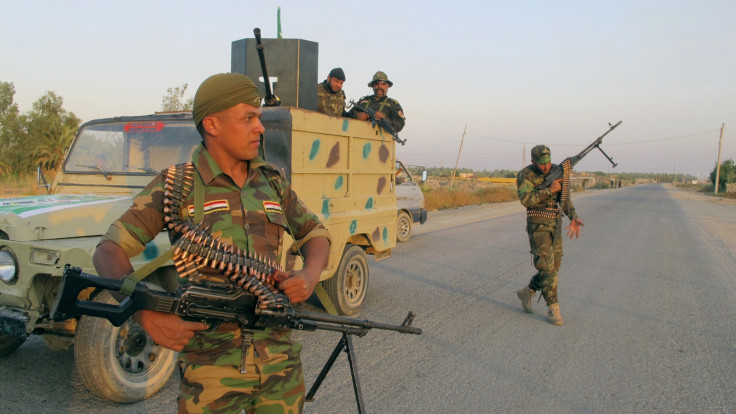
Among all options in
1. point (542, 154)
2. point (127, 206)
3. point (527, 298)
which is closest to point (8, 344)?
point (127, 206)

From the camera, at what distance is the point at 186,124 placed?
455 cm

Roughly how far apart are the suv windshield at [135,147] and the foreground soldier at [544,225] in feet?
11.6

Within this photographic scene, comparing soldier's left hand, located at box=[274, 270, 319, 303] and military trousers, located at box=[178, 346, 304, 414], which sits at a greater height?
soldier's left hand, located at box=[274, 270, 319, 303]

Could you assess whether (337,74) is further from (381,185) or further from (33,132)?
(33,132)

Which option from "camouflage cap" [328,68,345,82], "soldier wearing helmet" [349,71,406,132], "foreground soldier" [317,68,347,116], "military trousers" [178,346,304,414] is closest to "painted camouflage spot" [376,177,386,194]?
"soldier wearing helmet" [349,71,406,132]

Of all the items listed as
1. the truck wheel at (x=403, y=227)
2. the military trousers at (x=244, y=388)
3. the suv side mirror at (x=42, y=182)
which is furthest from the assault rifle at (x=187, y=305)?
the truck wheel at (x=403, y=227)

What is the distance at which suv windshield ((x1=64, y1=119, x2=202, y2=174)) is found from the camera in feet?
14.7

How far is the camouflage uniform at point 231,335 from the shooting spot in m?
1.79

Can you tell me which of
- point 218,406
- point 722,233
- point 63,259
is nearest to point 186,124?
point 63,259

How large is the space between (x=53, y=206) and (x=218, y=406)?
252cm

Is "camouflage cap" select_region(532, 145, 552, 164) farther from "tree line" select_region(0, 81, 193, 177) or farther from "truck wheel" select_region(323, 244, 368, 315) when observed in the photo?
"tree line" select_region(0, 81, 193, 177)

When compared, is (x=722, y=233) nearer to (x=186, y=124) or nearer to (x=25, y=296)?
(x=186, y=124)

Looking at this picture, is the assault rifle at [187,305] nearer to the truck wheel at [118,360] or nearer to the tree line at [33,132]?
the truck wheel at [118,360]

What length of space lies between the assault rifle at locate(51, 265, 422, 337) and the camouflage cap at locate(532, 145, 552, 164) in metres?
4.56
